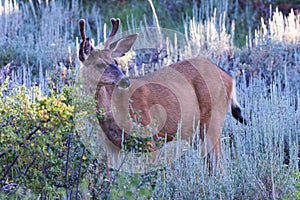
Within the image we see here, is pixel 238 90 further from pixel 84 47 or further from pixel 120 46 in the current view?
pixel 84 47

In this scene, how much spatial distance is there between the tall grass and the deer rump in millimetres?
222

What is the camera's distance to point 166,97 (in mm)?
5961

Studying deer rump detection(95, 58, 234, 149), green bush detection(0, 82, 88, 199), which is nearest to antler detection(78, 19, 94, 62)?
deer rump detection(95, 58, 234, 149)

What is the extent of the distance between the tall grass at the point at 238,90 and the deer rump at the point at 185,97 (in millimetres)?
222

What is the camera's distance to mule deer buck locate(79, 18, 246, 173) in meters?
5.27

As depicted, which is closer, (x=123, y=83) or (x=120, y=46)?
(x=123, y=83)

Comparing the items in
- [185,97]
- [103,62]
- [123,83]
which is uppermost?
[103,62]

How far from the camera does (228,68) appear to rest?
8.66 metres

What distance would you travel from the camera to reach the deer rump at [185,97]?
228 inches

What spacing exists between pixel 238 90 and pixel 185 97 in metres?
1.63

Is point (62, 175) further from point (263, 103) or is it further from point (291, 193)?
point (263, 103)

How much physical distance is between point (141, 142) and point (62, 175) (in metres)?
0.74

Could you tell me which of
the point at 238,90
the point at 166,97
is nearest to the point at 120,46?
the point at 166,97

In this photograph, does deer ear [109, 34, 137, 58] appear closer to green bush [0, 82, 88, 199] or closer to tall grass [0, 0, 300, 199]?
tall grass [0, 0, 300, 199]
